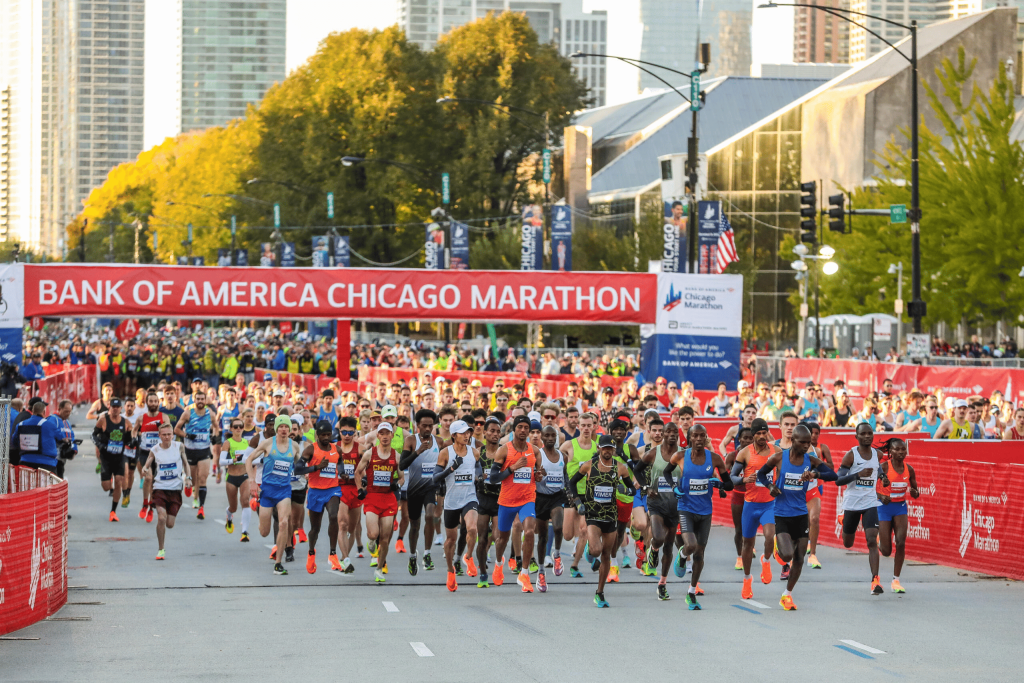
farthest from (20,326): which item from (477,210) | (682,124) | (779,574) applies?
(682,124)

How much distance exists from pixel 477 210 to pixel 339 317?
39.9 metres

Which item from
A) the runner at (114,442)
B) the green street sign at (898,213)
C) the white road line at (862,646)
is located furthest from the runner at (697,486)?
the green street sign at (898,213)

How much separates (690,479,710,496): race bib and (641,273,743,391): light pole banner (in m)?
15.1

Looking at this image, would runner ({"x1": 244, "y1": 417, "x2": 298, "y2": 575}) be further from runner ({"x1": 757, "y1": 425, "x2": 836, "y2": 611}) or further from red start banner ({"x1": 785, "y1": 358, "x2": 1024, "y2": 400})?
red start banner ({"x1": 785, "y1": 358, "x2": 1024, "y2": 400})

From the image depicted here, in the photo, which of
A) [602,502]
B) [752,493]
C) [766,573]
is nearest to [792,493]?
[752,493]

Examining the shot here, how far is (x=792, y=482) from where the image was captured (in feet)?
45.5

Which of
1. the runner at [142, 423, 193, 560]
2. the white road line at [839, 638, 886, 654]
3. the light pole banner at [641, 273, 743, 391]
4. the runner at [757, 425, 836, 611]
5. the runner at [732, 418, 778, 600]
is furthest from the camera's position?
the light pole banner at [641, 273, 743, 391]

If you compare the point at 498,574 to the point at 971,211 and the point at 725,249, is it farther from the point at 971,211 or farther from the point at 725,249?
the point at 971,211

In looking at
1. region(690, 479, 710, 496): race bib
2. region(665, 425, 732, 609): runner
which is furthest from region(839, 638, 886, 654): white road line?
region(690, 479, 710, 496): race bib

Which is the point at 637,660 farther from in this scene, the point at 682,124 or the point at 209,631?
the point at 682,124

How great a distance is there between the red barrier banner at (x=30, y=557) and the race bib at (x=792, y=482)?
680 centimetres

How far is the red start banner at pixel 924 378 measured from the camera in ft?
89.6

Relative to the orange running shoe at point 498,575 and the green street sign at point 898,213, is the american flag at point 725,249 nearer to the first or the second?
the green street sign at point 898,213

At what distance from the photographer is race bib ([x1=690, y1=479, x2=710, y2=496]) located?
13.8 m
